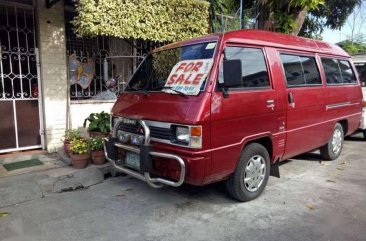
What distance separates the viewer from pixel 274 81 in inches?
179

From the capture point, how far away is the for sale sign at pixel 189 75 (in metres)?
3.83

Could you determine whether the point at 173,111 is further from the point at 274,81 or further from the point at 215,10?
the point at 215,10

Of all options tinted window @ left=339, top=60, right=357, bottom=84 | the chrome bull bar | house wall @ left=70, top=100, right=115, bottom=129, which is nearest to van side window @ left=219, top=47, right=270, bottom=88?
the chrome bull bar

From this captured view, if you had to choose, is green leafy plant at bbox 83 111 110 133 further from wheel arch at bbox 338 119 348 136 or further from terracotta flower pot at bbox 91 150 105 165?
wheel arch at bbox 338 119 348 136

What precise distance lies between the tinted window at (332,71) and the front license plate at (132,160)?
3741 millimetres

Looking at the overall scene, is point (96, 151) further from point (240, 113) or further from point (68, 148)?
point (240, 113)

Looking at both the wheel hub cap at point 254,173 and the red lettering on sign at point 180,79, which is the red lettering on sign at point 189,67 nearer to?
the red lettering on sign at point 180,79

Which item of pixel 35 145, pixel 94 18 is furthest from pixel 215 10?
pixel 35 145

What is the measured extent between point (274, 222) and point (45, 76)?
16.6ft

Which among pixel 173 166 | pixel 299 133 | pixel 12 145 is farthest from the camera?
pixel 12 145

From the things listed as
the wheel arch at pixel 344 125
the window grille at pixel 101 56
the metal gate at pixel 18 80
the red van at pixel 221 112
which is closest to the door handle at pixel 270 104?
the red van at pixel 221 112

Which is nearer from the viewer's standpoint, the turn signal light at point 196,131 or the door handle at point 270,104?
the turn signal light at point 196,131

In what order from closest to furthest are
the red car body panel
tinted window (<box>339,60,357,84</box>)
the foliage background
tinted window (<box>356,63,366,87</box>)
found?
the red car body panel < the foliage background < tinted window (<box>339,60,357,84</box>) < tinted window (<box>356,63,366,87</box>)

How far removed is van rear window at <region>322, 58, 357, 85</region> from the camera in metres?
5.93
